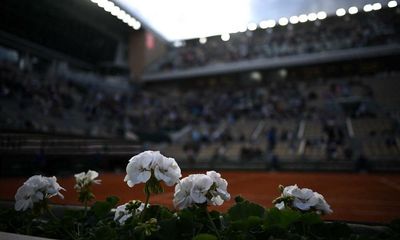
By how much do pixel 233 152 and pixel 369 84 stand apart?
7306 mm

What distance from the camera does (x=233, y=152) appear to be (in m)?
15.8

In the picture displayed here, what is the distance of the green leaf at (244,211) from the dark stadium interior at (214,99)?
2805 mm

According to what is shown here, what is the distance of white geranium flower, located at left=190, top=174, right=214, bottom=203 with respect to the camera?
1.32 metres

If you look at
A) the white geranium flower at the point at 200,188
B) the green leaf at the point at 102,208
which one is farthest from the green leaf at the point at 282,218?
the green leaf at the point at 102,208

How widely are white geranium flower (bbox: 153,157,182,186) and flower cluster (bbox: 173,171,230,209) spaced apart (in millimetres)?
47

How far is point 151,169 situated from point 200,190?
213 millimetres

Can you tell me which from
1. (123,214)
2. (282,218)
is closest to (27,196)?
(123,214)

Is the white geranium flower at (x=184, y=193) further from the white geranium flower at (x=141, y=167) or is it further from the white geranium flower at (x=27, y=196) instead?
the white geranium flower at (x=27, y=196)

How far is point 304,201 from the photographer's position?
4.63 ft

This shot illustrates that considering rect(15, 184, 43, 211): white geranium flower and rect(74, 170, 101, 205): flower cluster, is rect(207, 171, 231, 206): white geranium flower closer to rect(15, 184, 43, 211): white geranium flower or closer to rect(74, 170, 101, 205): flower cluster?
rect(74, 170, 101, 205): flower cluster

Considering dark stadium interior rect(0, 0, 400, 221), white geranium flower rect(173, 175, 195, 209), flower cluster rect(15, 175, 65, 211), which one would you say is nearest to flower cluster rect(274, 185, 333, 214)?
white geranium flower rect(173, 175, 195, 209)

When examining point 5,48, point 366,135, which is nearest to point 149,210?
point 5,48

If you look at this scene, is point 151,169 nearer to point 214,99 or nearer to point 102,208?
point 102,208

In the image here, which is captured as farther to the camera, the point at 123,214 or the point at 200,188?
the point at 123,214
